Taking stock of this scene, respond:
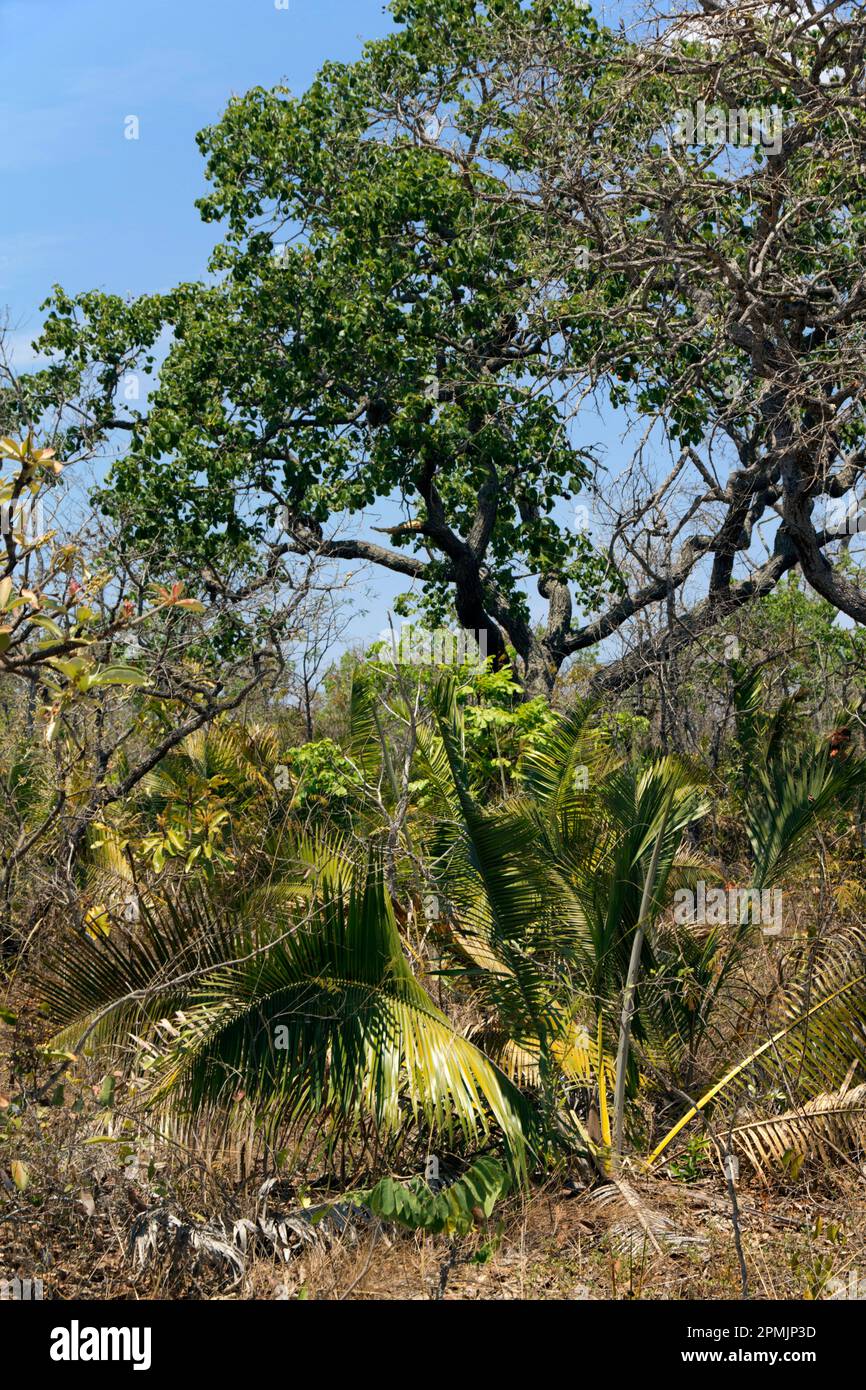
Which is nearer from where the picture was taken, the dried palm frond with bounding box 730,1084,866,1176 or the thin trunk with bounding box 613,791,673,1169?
the dried palm frond with bounding box 730,1084,866,1176

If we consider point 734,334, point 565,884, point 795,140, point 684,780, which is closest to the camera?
point 565,884

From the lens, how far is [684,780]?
24.2 feet

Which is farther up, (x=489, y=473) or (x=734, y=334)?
(x=489, y=473)

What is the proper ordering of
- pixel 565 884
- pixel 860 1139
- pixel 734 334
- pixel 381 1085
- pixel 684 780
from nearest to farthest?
1. pixel 381 1085
2. pixel 860 1139
3. pixel 565 884
4. pixel 684 780
5. pixel 734 334

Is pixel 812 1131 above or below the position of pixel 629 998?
below

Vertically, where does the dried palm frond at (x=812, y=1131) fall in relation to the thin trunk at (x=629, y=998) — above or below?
below

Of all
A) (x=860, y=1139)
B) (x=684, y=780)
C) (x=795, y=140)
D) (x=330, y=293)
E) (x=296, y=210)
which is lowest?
(x=860, y=1139)

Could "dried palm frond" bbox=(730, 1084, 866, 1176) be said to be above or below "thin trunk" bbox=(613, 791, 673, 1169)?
below

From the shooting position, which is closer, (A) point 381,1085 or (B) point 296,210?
(A) point 381,1085

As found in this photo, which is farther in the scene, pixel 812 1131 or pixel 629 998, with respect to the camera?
pixel 629 998

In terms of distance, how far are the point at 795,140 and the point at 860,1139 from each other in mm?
6509

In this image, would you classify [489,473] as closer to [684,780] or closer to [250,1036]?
[684,780]

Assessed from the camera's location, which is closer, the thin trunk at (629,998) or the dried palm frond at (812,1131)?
the dried palm frond at (812,1131)

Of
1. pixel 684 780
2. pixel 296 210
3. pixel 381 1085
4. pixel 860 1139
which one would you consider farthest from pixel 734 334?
pixel 296 210
